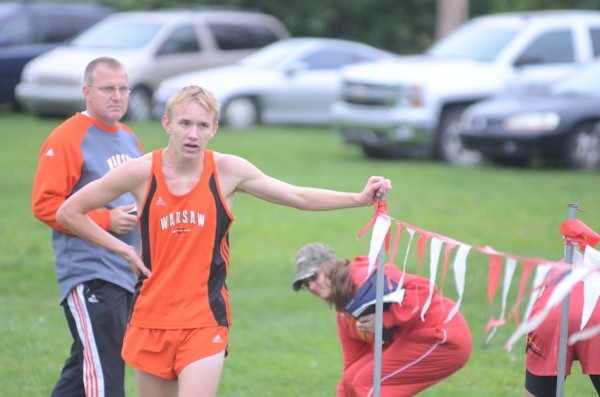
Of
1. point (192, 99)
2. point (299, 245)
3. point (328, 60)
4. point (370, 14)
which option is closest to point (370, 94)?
Result: point (328, 60)

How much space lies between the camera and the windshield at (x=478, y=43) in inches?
707

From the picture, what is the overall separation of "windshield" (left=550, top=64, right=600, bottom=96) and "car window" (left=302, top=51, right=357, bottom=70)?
6.60 metres

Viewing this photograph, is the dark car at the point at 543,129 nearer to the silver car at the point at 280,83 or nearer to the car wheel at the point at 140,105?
the silver car at the point at 280,83

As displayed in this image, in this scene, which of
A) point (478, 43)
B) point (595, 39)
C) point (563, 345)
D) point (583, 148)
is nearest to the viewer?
point (563, 345)

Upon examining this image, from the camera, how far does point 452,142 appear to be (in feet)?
56.9

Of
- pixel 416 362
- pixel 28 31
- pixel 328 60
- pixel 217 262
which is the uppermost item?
pixel 28 31

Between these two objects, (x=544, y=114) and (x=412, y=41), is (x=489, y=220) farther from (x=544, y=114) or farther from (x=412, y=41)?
(x=412, y=41)

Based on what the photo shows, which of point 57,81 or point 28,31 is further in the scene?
point 28,31

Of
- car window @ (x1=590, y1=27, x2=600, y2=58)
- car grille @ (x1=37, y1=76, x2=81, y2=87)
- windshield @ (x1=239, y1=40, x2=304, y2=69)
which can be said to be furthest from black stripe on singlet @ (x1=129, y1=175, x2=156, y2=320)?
windshield @ (x1=239, y1=40, x2=304, y2=69)

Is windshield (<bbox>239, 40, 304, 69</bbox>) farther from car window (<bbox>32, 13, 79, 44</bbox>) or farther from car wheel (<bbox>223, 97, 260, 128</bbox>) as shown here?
car window (<bbox>32, 13, 79, 44</bbox>)

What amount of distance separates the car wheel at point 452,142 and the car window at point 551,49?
5.04 ft

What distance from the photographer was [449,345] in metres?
5.62

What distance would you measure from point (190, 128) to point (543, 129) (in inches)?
468

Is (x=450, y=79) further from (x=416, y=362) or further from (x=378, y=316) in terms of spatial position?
(x=378, y=316)
